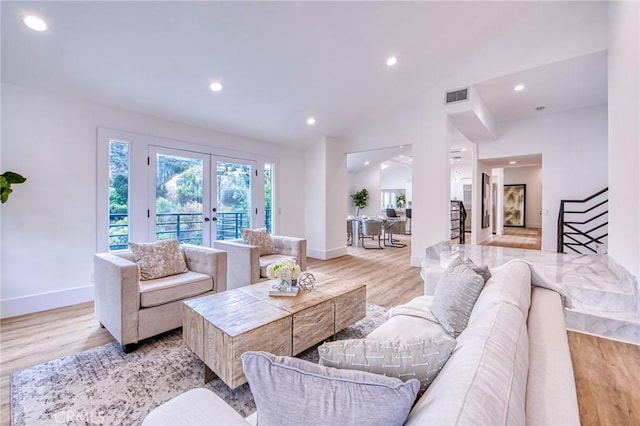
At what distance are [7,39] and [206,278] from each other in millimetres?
2724

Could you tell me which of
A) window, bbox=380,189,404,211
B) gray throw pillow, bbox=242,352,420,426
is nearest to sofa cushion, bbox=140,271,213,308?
gray throw pillow, bbox=242,352,420,426

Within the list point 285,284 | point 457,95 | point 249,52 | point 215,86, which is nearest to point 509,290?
point 285,284

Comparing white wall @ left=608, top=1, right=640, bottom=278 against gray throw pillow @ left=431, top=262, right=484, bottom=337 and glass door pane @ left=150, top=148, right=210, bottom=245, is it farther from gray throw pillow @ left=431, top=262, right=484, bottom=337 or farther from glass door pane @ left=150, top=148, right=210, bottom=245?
glass door pane @ left=150, top=148, right=210, bottom=245

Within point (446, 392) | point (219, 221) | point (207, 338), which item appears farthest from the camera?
point (219, 221)

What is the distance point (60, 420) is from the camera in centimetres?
152

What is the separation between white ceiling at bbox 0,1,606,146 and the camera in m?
2.49

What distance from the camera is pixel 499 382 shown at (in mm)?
679

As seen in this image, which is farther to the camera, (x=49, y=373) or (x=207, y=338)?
(x=49, y=373)

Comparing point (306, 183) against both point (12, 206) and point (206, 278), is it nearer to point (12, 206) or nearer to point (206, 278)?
point (206, 278)

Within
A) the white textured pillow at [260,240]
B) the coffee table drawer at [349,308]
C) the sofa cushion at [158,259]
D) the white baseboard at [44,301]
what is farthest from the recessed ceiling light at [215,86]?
the coffee table drawer at [349,308]

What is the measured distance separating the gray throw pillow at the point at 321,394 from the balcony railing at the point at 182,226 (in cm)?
386

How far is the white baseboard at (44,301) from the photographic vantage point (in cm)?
286

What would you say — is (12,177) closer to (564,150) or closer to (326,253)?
(326,253)

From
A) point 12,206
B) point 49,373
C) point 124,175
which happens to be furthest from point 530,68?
point 12,206
